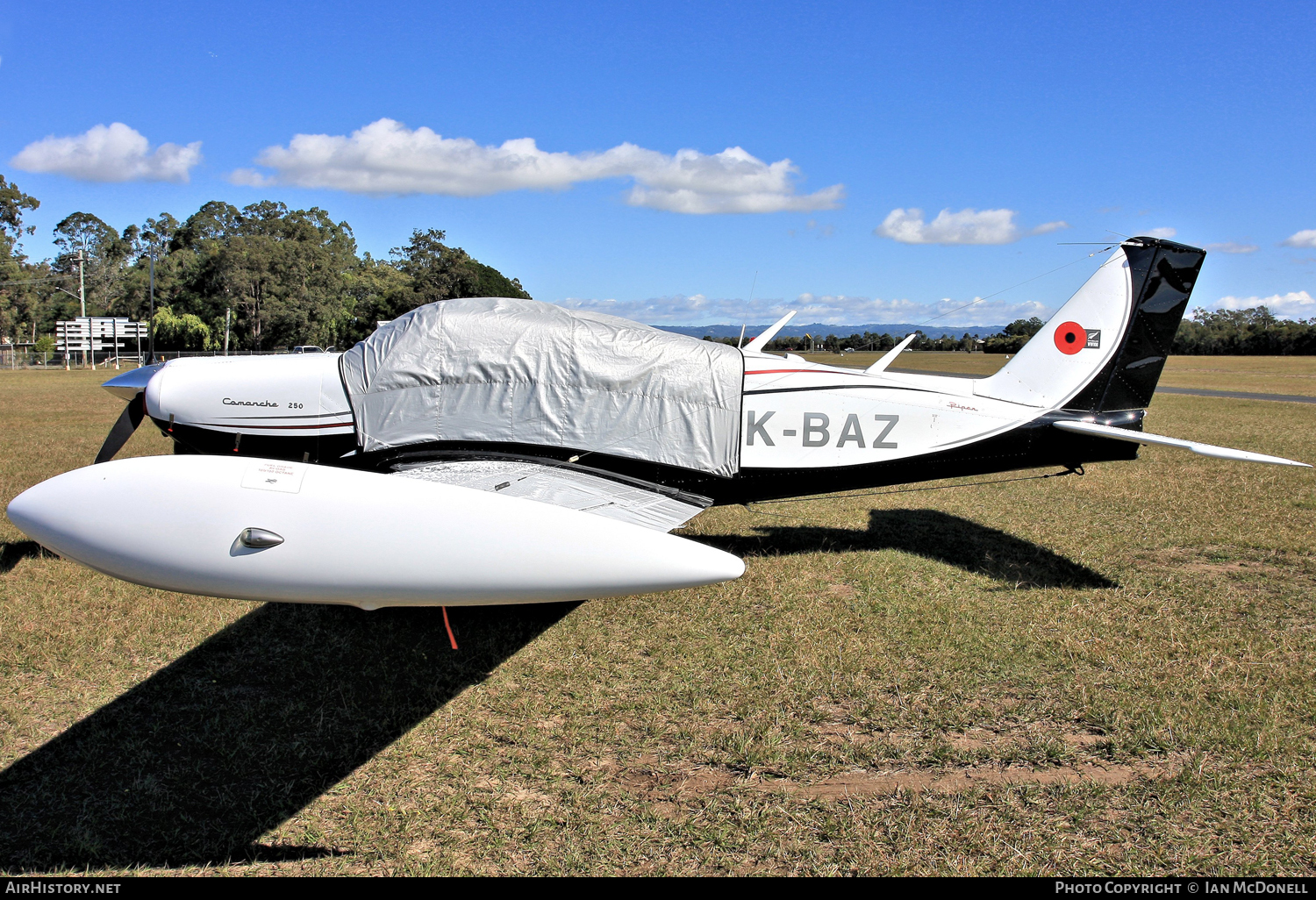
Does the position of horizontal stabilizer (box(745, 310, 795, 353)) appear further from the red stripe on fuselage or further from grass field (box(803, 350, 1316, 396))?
grass field (box(803, 350, 1316, 396))

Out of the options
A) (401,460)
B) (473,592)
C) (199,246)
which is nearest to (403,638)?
(401,460)

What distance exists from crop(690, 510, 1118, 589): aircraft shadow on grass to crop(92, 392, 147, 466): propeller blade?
5.16 m

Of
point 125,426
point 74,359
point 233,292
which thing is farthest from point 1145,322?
point 74,359

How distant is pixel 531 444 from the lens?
525cm

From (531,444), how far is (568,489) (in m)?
0.72

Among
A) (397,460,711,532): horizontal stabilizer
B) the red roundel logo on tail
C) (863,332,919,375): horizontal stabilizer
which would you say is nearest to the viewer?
(397,460,711,532): horizontal stabilizer

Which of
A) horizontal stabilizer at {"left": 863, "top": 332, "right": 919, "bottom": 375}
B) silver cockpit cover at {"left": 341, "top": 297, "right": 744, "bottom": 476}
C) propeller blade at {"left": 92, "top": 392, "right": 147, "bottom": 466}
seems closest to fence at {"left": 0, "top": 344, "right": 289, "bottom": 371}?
propeller blade at {"left": 92, "top": 392, "right": 147, "bottom": 466}

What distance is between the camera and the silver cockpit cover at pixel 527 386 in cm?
521

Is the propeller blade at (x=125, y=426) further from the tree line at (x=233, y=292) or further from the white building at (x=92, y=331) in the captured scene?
the white building at (x=92, y=331)

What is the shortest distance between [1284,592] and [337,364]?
25.3 feet

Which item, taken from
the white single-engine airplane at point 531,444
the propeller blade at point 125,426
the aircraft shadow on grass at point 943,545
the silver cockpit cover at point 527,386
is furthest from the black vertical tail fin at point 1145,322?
the propeller blade at point 125,426

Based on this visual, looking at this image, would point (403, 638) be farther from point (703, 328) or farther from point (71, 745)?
point (703, 328)

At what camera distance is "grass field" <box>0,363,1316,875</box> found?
3027mm

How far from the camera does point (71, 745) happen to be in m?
3.63
